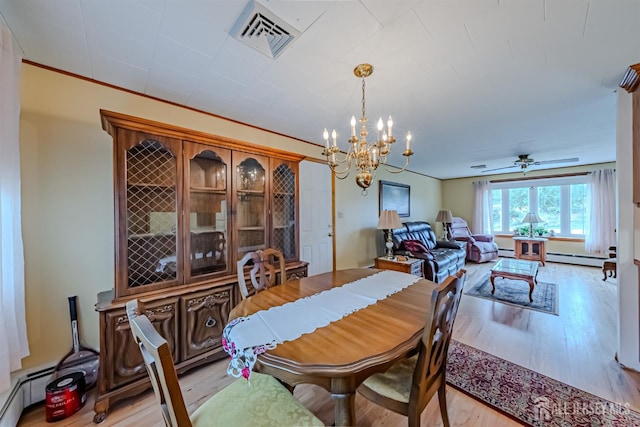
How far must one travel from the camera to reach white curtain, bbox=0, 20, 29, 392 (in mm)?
1242

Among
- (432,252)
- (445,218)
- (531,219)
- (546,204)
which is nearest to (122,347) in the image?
(432,252)

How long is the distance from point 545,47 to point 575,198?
647 cm

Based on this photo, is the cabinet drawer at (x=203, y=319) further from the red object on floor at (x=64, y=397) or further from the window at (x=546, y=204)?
the window at (x=546, y=204)

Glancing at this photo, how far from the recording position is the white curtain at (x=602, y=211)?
5180 millimetres

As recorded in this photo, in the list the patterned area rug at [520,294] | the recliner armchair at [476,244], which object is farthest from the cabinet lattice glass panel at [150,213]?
the recliner armchair at [476,244]

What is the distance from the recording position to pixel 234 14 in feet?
4.24

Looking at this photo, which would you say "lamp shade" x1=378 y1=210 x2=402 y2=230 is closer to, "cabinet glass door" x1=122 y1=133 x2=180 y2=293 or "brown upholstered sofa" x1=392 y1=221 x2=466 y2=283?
"brown upholstered sofa" x1=392 y1=221 x2=466 y2=283

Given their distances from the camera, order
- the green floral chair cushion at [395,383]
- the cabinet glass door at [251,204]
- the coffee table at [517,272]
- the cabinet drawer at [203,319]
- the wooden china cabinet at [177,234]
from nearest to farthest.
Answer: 1. the green floral chair cushion at [395,383]
2. the wooden china cabinet at [177,234]
3. the cabinet drawer at [203,319]
4. the cabinet glass door at [251,204]
5. the coffee table at [517,272]

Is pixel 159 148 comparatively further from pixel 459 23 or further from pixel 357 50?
pixel 459 23

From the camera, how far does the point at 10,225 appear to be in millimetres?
1316

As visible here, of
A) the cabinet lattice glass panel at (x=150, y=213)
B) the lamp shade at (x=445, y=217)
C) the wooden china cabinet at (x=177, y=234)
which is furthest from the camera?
the lamp shade at (x=445, y=217)

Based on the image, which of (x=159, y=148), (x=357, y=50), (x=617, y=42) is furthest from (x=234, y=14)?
(x=617, y=42)

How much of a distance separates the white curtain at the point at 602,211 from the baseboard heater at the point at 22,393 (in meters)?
9.06

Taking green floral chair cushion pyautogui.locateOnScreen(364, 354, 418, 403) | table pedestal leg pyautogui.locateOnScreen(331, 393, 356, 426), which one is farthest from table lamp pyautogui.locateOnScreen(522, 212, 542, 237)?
table pedestal leg pyautogui.locateOnScreen(331, 393, 356, 426)
